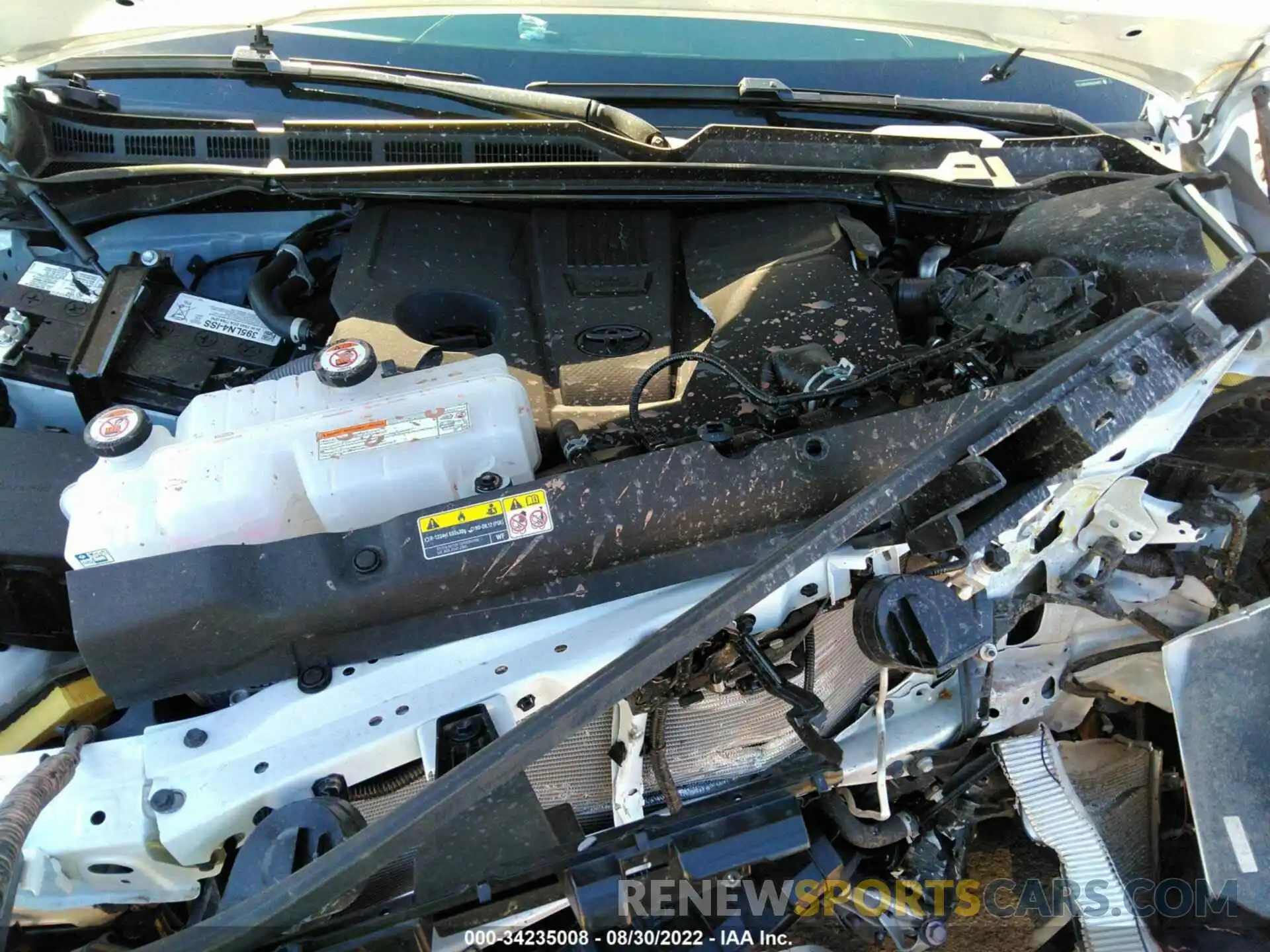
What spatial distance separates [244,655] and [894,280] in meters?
1.53

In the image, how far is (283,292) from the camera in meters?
2.32

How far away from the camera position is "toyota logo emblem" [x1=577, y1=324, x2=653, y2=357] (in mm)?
2004

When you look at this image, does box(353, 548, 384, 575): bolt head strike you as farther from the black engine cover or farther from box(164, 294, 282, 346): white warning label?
box(164, 294, 282, 346): white warning label

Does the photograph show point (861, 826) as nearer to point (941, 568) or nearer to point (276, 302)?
point (941, 568)

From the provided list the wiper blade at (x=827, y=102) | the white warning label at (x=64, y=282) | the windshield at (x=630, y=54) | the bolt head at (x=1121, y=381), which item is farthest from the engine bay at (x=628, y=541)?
the windshield at (x=630, y=54)

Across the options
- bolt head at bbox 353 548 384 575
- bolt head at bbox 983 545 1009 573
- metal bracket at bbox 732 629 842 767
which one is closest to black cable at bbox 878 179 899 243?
bolt head at bbox 983 545 1009 573

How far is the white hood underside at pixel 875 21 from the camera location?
2385mm

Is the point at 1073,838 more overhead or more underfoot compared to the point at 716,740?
more underfoot

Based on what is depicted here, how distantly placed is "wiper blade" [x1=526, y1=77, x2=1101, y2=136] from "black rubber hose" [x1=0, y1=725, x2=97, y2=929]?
180 centimetres

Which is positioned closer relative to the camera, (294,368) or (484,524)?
(484,524)

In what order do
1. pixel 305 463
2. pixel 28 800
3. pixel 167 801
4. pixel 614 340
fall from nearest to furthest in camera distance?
pixel 28 800 < pixel 167 801 < pixel 305 463 < pixel 614 340

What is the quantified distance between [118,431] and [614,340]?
3.11ft

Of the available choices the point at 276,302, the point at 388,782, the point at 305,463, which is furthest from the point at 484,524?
the point at 276,302

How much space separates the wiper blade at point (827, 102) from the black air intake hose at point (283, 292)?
73 cm
